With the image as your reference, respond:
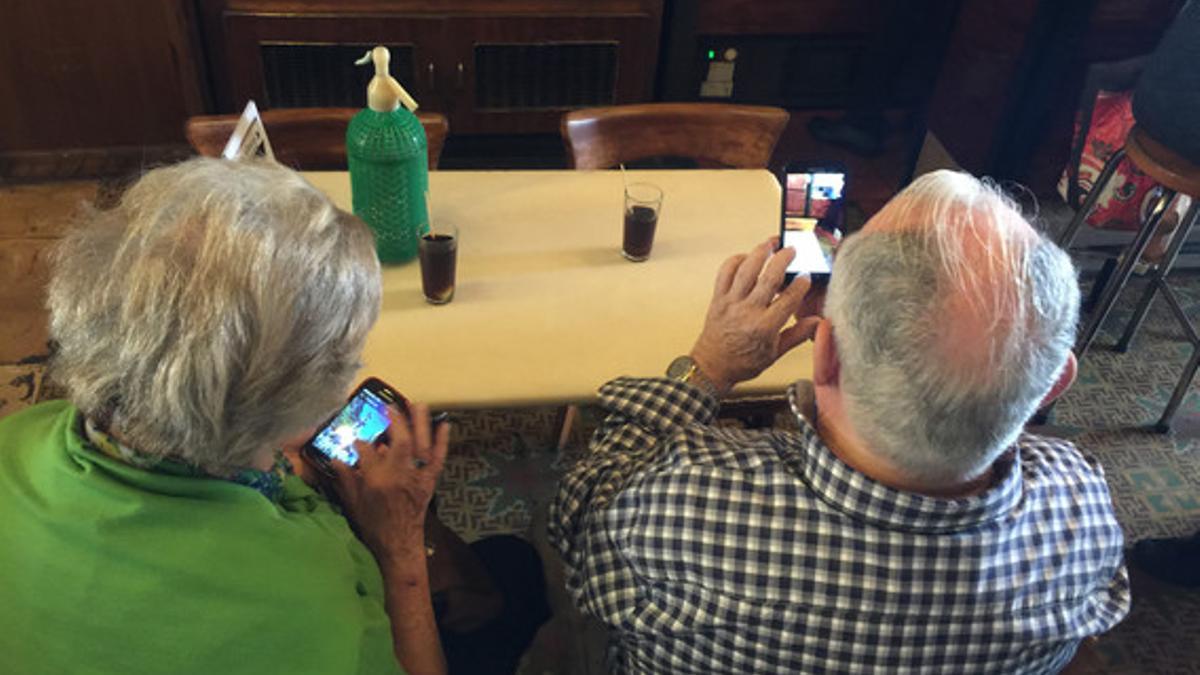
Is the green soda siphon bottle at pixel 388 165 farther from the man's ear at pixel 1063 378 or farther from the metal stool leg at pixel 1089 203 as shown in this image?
the metal stool leg at pixel 1089 203

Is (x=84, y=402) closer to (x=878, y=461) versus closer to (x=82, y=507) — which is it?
(x=82, y=507)

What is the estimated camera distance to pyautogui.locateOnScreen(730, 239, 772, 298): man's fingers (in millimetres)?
1325

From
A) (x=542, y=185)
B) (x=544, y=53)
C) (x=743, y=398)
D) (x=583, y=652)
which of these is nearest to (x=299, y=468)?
(x=583, y=652)

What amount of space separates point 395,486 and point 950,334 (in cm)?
68

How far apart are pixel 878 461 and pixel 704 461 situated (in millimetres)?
195

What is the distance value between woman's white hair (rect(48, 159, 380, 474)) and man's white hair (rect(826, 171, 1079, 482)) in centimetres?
52

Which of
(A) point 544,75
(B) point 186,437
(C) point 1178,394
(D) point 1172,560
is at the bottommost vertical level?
(D) point 1172,560

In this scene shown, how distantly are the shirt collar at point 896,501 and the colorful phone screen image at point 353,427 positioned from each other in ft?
1.93

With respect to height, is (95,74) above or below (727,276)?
below

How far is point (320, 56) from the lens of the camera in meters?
2.79

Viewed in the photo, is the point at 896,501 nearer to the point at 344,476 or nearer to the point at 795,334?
the point at 795,334

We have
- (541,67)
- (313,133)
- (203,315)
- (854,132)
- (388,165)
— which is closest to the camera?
(203,315)

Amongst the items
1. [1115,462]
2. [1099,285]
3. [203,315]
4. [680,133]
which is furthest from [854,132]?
[203,315]

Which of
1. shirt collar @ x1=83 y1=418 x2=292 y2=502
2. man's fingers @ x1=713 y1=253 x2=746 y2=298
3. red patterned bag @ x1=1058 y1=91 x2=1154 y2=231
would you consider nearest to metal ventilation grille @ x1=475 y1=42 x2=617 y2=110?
red patterned bag @ x1=1058 y1=91 x2=1154 y2=231
